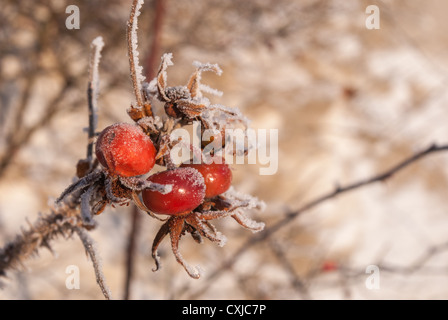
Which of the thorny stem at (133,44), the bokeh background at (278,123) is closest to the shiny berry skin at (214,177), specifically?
the thorny stem at (133,44)

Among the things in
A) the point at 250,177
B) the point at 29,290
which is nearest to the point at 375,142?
the point at 250,177

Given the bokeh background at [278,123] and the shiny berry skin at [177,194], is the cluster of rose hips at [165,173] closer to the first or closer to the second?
the shiny berry skin at [177,194]

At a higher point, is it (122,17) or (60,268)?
(122,17)

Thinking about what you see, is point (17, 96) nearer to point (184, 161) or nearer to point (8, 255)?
point (8, 255)

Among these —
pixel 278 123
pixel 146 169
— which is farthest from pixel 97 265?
pixel 278 123

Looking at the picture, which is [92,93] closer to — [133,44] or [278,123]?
[133,44]

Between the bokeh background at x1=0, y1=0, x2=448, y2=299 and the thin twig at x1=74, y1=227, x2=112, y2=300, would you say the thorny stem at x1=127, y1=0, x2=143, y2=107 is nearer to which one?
the thin twig at x1=74, y1=227, x2=112, y2=300
